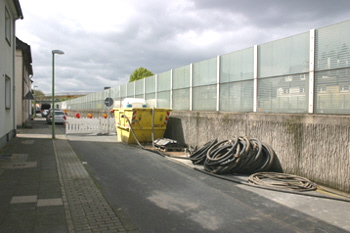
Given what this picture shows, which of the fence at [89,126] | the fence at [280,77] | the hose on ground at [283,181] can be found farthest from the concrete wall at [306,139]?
the fence at [89,126]

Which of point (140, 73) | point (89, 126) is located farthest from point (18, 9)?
point (140, 73)

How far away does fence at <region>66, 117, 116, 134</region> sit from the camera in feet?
59.2

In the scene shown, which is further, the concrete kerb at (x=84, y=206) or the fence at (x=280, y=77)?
the fence at (x=280, y=77)

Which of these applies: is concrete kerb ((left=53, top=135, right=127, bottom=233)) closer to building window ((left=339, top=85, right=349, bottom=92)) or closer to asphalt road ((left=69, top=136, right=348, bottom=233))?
asphalt road ((left=69, top=136, right=348, bottom=233))

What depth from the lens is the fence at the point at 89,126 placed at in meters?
18.0

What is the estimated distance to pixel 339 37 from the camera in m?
6.35

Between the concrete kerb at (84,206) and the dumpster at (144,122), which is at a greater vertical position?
the dumpster at (144,122)

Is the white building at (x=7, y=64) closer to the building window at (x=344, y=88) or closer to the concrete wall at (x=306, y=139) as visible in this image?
the concrete wall at (x=306, y=139)

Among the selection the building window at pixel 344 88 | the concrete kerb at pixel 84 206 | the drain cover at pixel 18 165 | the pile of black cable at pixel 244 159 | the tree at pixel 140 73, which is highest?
the tree at pixel 140 73

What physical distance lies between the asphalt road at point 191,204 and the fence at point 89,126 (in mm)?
11160

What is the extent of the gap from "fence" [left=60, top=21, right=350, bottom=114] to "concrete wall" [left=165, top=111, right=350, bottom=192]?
1.32ft

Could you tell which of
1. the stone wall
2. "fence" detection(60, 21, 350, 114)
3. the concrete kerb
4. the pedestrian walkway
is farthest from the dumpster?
the concrete kerb

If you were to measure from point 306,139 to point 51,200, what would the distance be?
212 inches

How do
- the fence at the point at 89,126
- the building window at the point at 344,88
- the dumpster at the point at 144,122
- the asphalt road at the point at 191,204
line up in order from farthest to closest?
the fence at the point at 89,126, the dumpster at the point at 144,122, the building window at the point at 344,88, the asphalt road at the point at 191,204
